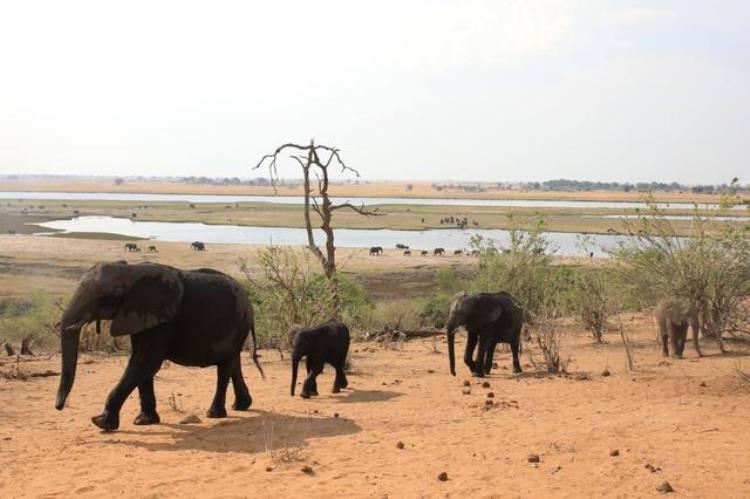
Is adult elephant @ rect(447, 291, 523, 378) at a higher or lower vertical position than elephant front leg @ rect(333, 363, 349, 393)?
higher

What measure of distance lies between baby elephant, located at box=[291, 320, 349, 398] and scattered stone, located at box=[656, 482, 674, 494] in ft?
20.3

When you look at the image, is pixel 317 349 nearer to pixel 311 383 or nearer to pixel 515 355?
pixel 311 383

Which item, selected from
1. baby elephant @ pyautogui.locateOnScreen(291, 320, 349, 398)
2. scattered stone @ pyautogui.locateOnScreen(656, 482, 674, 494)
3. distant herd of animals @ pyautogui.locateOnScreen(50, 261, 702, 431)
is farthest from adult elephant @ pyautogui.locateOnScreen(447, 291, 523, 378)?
scattered stone @ pyautogui.locateOnScreen(656, 482, 674, 494)

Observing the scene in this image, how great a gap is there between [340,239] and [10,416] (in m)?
59.0

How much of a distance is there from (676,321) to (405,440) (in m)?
8.50

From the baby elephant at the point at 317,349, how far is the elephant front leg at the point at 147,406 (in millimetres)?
2547

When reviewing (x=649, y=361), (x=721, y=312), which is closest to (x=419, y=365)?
(x=649, y=361)

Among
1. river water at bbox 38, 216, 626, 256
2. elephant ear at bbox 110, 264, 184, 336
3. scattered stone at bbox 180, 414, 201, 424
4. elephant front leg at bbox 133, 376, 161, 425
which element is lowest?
river water at bbox 38, 216, 626, 256

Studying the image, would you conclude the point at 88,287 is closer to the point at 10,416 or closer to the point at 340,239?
the point at 10,416

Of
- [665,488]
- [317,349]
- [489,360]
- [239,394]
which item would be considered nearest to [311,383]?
[317,349]

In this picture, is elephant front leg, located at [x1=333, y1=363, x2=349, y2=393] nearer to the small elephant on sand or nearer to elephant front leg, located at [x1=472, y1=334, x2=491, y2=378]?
elephant front leg, located at [x1=472, y1=334, x2=491, y2=378]

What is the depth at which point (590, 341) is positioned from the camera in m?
19.5

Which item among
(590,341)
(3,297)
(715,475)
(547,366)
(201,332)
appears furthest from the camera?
(3,297)

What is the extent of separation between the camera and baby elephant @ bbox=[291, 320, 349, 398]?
12492mm
